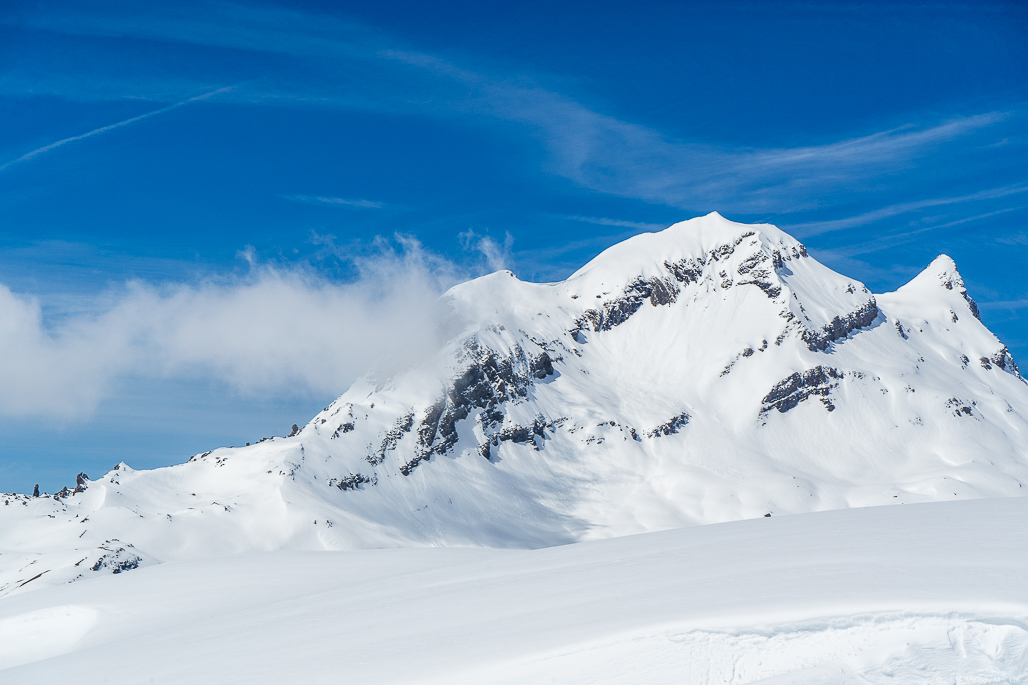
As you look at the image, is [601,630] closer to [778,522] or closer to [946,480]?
[778,522]

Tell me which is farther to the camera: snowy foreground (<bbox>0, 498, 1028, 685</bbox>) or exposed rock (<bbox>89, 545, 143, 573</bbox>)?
exposed rock (<bbox>89, 545, 143, 573</bbox>)

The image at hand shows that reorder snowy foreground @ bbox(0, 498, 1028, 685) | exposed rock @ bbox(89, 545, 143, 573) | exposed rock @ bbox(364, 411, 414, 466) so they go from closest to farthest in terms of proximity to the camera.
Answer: snowy foreground @ bbox(0, 498, 1028, 685)
exposed rock @ bbox(89, 545, 143, 573)
exposed rock @ bbox(364, 411, 414, 466)

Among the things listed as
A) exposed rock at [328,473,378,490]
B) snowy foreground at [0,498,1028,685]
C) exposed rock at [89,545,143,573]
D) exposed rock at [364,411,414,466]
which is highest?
exposed rock at [364,411,414,466]

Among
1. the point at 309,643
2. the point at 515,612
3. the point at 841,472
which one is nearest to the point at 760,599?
the point at 515,612

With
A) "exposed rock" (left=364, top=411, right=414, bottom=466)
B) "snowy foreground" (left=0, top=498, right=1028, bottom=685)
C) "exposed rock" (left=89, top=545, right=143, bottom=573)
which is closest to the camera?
"snowy foreground" (left=0, top=498, right=1028, bottom=685)

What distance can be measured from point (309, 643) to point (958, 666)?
962cm

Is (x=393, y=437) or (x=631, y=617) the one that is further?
(x=393, y=437)

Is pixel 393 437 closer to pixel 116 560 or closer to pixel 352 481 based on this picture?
pixel 352 481

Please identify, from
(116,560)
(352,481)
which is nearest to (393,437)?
(352,481)

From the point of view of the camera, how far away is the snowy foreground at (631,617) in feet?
30.3

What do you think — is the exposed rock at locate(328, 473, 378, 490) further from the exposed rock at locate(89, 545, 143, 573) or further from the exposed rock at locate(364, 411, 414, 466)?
the exposed rock at locate(89, 545, 143, 573)

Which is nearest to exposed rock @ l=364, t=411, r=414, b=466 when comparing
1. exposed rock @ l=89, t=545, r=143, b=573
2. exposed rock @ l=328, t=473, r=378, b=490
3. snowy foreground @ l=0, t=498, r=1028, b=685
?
exposed rock @ l=328, t=473, r=378, b=490

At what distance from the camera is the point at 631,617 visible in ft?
35.6

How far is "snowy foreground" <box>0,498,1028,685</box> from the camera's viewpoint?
30.3ft
